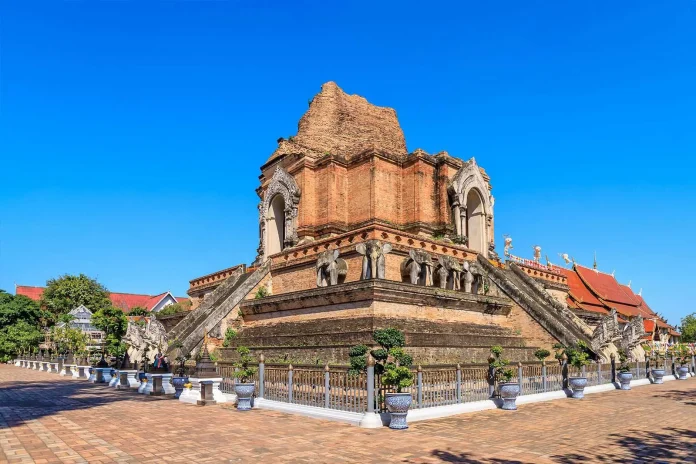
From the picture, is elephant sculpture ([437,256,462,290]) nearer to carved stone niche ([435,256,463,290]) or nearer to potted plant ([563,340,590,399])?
carved stone niche ([435,256,463,290])

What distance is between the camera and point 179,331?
2078 centimetres

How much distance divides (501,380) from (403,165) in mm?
12452

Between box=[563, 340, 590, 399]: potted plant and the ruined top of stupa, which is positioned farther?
the ruined top of stupa

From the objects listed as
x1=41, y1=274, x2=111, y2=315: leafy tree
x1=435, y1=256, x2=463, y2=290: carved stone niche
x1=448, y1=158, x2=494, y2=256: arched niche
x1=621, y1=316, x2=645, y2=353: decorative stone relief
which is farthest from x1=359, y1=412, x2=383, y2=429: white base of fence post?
x1=41, y1=274, x2=111, y2=315: leafy tree

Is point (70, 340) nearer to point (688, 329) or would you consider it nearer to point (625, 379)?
point (625, 379)

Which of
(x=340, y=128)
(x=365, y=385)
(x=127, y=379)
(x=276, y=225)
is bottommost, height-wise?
(x=127, y=379)

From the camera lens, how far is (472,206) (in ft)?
87.1

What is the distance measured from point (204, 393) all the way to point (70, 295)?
153 ft

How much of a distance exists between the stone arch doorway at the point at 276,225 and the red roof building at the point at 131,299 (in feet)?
136

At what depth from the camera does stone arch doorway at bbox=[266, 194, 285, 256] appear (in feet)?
85.7

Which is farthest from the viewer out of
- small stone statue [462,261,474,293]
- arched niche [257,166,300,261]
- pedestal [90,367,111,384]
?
arched niche [257,166,300,261]

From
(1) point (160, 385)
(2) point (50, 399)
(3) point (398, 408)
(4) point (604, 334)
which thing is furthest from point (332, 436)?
→ (4) point (604, 334)

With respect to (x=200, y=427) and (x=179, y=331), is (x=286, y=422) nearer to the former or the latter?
(x=200, y=427)

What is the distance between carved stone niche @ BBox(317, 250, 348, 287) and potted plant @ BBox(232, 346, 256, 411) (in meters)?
5.89
